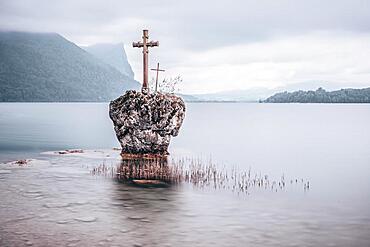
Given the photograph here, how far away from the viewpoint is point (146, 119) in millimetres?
35281

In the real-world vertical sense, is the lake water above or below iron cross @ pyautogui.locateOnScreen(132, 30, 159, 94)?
below

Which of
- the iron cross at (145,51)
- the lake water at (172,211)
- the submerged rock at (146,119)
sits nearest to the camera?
the lake water at (172,211)

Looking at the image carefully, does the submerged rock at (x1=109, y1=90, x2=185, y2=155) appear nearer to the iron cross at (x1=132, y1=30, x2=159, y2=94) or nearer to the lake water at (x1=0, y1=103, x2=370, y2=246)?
the iron cross at (x1=132, y1=30, x2=159, y2=94)

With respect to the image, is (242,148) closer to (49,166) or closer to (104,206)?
(49,166)

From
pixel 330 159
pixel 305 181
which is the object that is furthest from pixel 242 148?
pixel 305 181

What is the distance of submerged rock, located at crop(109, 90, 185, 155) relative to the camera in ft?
116

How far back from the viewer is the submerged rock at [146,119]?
35.2m

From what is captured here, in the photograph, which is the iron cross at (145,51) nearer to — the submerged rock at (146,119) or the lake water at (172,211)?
the submerged rock at (146,119)

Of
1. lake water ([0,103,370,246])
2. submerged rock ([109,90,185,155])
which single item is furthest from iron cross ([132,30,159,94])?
lake water ([0,103,370,246])

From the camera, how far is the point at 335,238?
16.9m

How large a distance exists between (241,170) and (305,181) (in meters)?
5.79

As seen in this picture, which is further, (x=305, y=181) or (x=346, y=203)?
(x=305, y=181)

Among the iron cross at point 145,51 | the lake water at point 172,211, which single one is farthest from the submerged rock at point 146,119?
the lake water at point 172,211

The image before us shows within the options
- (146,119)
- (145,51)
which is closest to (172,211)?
(146,119)
